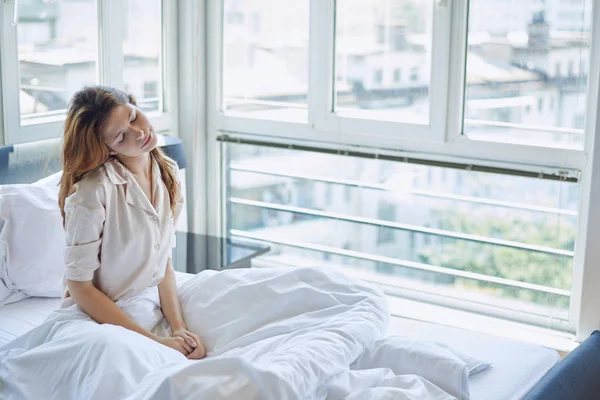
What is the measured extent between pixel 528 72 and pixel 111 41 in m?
1.63

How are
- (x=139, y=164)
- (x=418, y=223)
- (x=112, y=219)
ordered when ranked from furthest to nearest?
(x=418, y=223) → (x=139, y=164) → (x=112, y=219)

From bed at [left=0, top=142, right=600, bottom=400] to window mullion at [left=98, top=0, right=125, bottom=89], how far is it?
118cm

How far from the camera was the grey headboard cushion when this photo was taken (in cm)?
293

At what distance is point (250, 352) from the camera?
1831 mm

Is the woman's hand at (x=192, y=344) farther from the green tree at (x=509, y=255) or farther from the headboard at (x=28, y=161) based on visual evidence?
the green tree at (x=509, y=255)

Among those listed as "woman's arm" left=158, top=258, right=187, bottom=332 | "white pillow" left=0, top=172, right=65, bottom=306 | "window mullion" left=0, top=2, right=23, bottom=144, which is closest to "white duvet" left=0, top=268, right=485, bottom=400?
"woman's arm" left=158, top=258, right=187, bottom=332

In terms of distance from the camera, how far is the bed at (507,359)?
1872 millimetres

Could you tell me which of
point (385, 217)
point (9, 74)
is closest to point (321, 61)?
point (385, 217)

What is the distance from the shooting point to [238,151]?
12.6 feet

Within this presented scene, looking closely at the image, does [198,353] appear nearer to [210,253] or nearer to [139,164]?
[139,164]

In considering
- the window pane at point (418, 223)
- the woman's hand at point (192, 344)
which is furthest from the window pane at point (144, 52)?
the woman's hand at point (192, 344)

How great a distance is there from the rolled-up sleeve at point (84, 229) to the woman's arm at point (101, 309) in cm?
2

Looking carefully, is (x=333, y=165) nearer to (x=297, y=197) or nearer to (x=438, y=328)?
(x=297, y=197)

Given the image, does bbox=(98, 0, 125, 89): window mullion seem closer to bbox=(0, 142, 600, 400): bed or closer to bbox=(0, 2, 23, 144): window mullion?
bbox=(0, 2, 23, 144): window mullion
